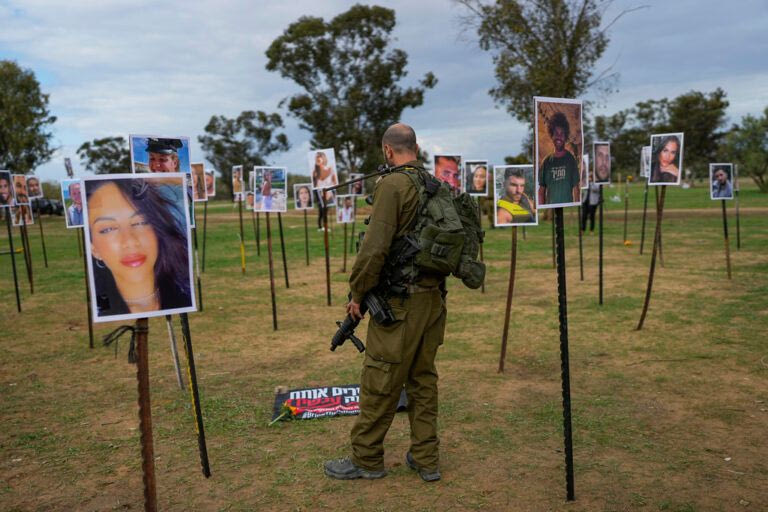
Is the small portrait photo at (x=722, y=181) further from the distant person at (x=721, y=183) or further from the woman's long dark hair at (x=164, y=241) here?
the woman's long dark hair at (x=164, y=241)

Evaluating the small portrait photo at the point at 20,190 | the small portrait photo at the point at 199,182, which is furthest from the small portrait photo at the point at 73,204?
the small portrait photo at the point at 20,190

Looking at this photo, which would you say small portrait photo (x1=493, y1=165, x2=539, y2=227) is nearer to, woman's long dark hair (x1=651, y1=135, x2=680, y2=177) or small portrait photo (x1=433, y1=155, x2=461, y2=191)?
woman's long dark hair (x1=651, y1=135, x2=680, y2=177)

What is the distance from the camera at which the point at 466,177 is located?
14.0 m

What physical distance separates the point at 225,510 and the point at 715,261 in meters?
13.4

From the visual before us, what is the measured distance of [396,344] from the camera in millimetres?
4246

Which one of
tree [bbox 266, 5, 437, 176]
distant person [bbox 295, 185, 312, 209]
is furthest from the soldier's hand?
tree [bbox 266, 5, 437, 176]

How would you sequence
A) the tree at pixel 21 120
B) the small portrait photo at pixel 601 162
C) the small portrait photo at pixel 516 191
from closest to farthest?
the small portrait photo at pixel 516 191 < the small portrait photo at pixel 601 162 < the tree at pixel 21 120

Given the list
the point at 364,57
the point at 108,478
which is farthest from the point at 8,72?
the point at 108,478

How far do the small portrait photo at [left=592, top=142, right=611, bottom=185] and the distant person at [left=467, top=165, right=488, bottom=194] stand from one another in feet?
7.31

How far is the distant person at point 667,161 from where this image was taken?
8.75m

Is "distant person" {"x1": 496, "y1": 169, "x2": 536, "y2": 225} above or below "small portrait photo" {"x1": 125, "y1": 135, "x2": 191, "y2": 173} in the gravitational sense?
below

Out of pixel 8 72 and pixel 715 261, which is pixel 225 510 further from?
pixel 8 72

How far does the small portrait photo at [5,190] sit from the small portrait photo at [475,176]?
28.0 ft

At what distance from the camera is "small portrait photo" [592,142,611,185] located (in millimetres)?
12867
